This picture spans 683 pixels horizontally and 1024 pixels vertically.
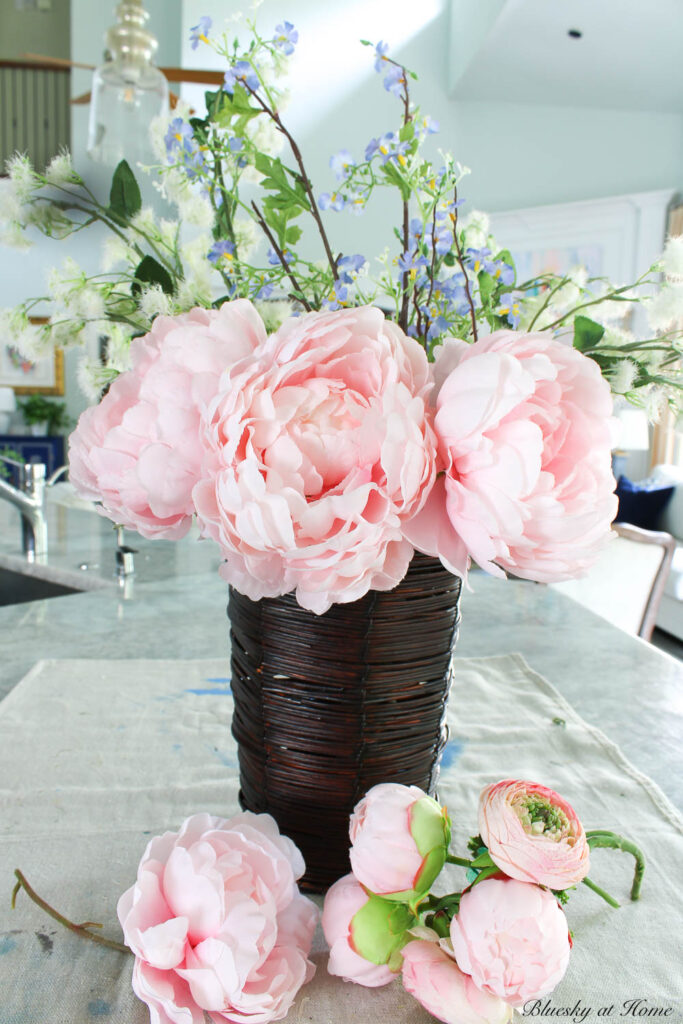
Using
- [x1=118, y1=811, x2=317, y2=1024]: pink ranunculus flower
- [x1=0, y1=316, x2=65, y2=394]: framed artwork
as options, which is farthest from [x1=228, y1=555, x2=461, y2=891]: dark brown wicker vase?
[x1=0, y1=316, x2=65, y2=394]: framed artwork

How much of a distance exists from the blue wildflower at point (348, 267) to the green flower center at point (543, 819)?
322 millimetres

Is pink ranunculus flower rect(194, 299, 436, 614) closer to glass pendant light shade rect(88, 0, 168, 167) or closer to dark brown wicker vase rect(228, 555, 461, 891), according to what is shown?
dark brown wicker vase rect(228, 555, 461, 891)

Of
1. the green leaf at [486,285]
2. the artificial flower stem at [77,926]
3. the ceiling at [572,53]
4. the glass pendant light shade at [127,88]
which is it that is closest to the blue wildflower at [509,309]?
the green leaf at [486,285]

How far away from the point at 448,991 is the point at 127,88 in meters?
2.41

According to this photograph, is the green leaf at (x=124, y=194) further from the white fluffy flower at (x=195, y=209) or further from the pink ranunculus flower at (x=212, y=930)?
the pink ranunculus flower at (x=212, y=930)

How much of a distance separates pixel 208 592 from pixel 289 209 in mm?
806

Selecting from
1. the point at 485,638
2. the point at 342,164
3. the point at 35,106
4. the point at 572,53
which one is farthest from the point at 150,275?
the point at 35,106

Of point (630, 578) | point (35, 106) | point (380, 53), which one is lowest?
point (630, 578)

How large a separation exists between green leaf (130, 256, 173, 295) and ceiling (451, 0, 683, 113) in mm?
4287

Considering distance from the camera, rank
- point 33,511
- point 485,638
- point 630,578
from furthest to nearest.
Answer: point 630,578 → point 33,511 → point 485,638

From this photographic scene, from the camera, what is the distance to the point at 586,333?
0.46 metres

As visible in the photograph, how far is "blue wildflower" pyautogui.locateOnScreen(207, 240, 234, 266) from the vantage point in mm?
493

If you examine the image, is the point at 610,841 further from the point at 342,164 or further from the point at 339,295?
the point at 342,164

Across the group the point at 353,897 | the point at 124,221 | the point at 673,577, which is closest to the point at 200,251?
the point at 124,221
